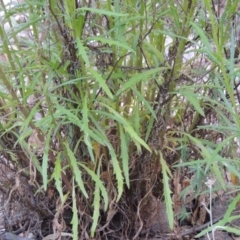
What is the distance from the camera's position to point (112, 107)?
45.6 inches

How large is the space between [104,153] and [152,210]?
0.78 ft

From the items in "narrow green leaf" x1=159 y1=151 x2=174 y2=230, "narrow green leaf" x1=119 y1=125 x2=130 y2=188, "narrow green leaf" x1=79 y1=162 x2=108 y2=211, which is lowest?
"narrow green leaf" x1=159 y1=151 x2=174 y2=230

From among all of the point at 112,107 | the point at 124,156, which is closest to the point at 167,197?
the point at 124,156

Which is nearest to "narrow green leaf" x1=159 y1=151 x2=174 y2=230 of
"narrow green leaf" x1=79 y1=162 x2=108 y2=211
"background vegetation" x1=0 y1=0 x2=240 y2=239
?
"background vegetation" x1=0 y1=0 x2=240 y2=239

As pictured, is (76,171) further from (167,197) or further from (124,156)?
(167,197)

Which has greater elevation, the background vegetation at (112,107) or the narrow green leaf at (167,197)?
the background vegetation at (112,107)

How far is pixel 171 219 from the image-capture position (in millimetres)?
1127

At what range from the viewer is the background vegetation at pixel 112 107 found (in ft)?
3.45

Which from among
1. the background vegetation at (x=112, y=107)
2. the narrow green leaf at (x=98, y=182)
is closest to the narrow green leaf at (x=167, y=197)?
the background vegetation at (x=112, y=107)

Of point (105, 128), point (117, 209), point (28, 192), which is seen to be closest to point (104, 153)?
point (105, 128)

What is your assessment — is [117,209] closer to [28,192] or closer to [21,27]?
[28,192]

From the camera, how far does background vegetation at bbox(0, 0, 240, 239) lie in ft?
3.45

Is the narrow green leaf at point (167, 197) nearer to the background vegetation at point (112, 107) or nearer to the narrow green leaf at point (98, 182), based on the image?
the background vegetation at point (112, 107)

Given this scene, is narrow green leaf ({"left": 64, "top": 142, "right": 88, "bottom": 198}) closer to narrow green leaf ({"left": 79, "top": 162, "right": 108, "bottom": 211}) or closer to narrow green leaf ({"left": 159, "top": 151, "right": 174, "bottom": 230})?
narrow green leaf ({"left": 79, "top": 162, "right": 108, "bottom": 211})
